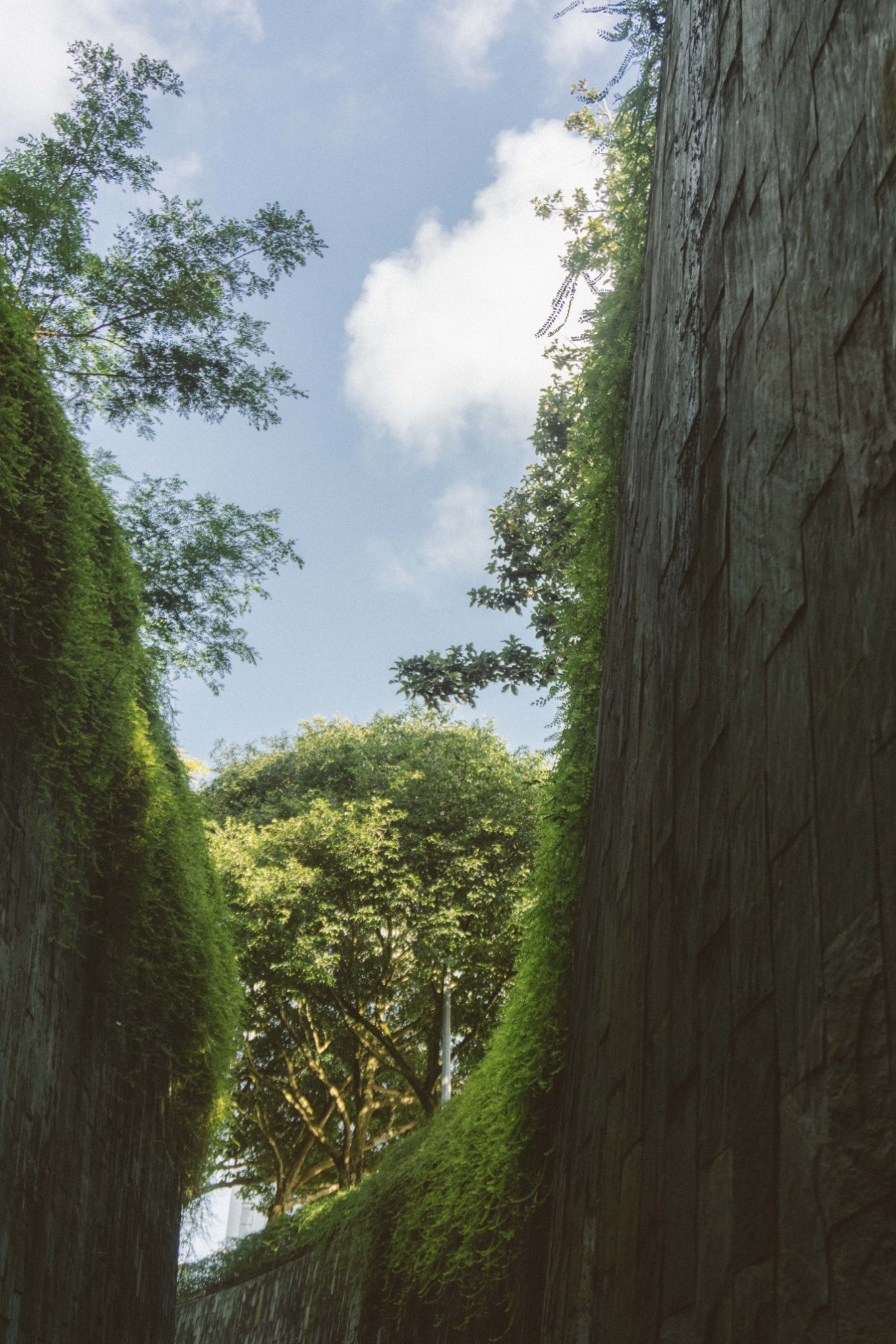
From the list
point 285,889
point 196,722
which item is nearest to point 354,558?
point 285,889

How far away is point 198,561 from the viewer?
9.54 meters

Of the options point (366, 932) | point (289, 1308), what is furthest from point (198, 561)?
point (366, 932)

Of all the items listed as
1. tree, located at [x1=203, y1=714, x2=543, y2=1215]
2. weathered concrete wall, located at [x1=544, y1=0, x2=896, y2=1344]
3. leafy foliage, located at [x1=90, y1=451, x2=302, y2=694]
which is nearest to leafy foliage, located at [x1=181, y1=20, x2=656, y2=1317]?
weathered concrete wall, located at [x1=544, y1=0, x2=896, y2=1344]

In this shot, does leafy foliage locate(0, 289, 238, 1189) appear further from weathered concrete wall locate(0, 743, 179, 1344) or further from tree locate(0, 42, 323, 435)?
tree locate(0, 42, 323, 435)

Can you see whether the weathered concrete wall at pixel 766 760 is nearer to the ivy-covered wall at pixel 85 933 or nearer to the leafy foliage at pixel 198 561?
the ivy-covered wall at pixel 85 933

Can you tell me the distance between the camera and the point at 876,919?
3.11 feet

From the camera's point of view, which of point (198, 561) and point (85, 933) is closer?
point (85, 933)

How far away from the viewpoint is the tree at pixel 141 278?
866 centimetres

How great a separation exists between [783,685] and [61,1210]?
11.4ft

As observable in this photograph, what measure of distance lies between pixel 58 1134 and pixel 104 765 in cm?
130

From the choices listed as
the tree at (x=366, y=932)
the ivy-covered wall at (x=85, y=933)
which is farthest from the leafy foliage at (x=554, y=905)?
the tree at (x=366, y=932)

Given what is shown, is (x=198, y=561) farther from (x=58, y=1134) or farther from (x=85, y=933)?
(x=58, y=1134)

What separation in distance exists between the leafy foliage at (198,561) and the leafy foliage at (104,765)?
4.47 meters

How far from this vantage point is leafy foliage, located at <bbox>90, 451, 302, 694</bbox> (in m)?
9.49
